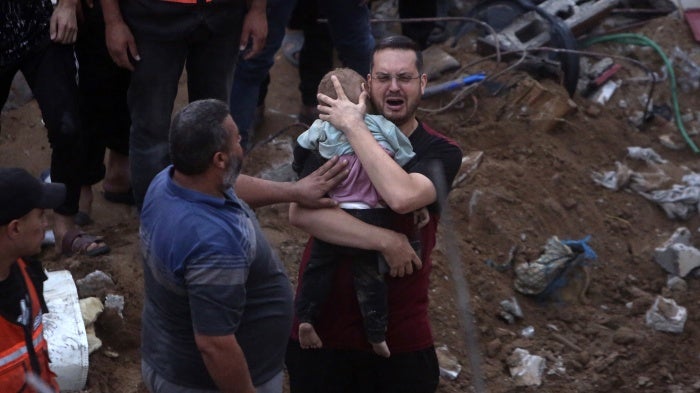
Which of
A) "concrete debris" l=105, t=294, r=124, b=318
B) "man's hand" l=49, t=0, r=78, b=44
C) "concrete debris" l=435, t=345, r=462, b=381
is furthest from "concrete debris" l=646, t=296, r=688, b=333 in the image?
"man's hand" l=49, t=0, r=78, b=44

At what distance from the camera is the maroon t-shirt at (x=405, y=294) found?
3723 mm

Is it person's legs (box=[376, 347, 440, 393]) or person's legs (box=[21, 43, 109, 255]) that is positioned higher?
person's legs (box=[21, 43, 109, 255])

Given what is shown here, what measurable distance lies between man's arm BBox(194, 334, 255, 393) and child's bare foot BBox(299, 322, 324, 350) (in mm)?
528

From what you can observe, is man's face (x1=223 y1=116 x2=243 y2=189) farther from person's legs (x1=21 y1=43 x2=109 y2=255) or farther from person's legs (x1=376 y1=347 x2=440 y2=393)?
person's legs (x1=21 y1=43 x2=109 y2=255)

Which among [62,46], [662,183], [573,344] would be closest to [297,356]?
[62,46]

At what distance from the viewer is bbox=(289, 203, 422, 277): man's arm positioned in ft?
11.8

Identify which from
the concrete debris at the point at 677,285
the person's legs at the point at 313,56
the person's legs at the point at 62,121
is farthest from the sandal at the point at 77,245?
the concrete debris at the point at 677,285

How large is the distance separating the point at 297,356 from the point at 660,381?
2615 millimetres

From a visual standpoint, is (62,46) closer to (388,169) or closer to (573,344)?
(388,169)

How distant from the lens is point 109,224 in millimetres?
5574

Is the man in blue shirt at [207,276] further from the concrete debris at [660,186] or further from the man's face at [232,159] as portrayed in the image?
the concrete debris at [660,186]

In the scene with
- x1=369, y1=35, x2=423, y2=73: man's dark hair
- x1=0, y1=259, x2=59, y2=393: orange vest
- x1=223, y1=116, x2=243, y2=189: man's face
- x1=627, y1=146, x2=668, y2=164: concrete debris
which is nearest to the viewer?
x1=0, y1=259, x2=59, y2=393: orange vest

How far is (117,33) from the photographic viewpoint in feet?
15.2

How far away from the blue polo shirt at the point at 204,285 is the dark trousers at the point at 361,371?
0.32m
